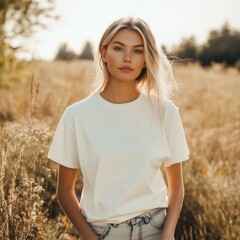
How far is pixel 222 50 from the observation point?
37750 mm

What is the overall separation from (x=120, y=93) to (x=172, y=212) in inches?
27.0

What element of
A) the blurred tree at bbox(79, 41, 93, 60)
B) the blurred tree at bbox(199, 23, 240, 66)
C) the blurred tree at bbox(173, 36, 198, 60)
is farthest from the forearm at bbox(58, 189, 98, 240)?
the blurred tree at bbox(79, 41, 93, 60)

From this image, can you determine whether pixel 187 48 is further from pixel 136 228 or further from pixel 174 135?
pixel 136 228

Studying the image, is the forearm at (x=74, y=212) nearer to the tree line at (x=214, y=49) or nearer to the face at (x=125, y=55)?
Answer: the face at (x=125, y=55)

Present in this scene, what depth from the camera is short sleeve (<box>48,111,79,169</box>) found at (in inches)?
73.2

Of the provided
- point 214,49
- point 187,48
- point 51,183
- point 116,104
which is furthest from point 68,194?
point 187,48

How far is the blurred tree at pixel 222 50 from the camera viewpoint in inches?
1484

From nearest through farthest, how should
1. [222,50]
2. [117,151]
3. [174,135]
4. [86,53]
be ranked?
1. [117,151]
2. [174,135]
3. [222,50]
4. [86,53]

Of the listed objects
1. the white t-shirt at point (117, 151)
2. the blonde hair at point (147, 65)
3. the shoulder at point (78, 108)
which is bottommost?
the white t-shirt at point (117, 151)

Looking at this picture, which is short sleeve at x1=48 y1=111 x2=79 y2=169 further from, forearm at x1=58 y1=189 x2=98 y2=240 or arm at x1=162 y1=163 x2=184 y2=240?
arm at x1=162 y1=163 x2=184 y2=240

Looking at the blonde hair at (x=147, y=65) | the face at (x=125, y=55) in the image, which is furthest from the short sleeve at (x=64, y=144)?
the face at (x=125, y=55)

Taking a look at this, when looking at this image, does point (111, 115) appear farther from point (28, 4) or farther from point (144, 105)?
point (28, 4)

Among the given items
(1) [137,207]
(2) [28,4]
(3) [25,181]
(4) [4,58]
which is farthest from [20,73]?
(1) [137,207]

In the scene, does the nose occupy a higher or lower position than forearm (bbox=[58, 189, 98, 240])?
higher
